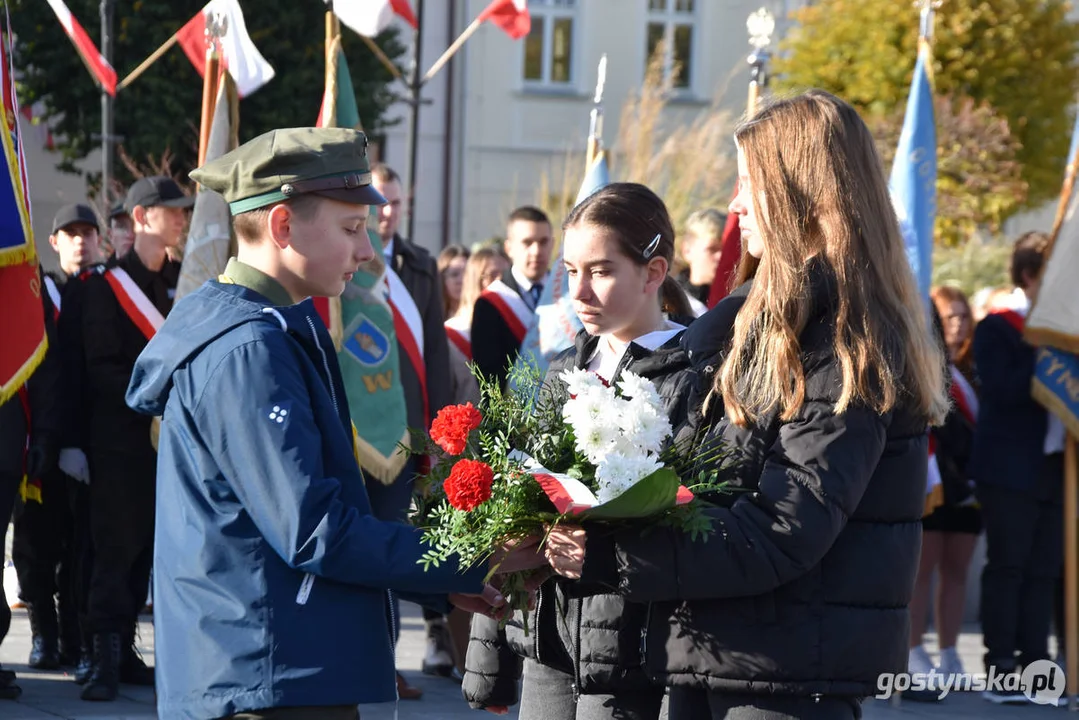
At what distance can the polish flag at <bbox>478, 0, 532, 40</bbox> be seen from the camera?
1076 centimetres

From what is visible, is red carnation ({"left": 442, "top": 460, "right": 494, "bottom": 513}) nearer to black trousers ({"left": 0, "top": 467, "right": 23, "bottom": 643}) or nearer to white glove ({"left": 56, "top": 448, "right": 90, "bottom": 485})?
black trousers ({"left": 0, "top": 467, "right": 23, "bottom": 643})

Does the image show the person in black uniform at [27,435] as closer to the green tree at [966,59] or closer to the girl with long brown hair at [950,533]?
the girl with long brown hair at [950,533]

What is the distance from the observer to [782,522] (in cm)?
268

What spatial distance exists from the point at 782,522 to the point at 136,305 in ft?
14.6

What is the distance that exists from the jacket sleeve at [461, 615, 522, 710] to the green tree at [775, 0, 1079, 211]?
62.9 feet

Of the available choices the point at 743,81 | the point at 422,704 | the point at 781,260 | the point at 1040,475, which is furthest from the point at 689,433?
the point at 743,81

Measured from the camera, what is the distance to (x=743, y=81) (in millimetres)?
27000

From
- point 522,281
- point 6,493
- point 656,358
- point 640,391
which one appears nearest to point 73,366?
point 6,493

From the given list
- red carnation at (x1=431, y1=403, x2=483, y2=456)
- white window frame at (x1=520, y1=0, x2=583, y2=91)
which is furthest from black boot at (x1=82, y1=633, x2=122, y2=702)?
white window frame at (x1=520, y1=0, x2=583, y2=91)

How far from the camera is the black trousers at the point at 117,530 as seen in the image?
249 inches

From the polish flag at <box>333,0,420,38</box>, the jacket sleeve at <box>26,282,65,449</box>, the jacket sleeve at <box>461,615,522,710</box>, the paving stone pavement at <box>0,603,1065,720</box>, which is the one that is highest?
the polish flag at <box>333,0,420,38</box>

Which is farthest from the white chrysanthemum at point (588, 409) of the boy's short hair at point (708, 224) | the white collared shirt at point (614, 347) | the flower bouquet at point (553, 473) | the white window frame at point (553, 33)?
the white window frame at point (553, 33)

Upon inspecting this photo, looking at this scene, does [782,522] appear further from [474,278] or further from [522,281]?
[474,278]

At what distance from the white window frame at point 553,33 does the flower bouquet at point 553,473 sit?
918 inches
